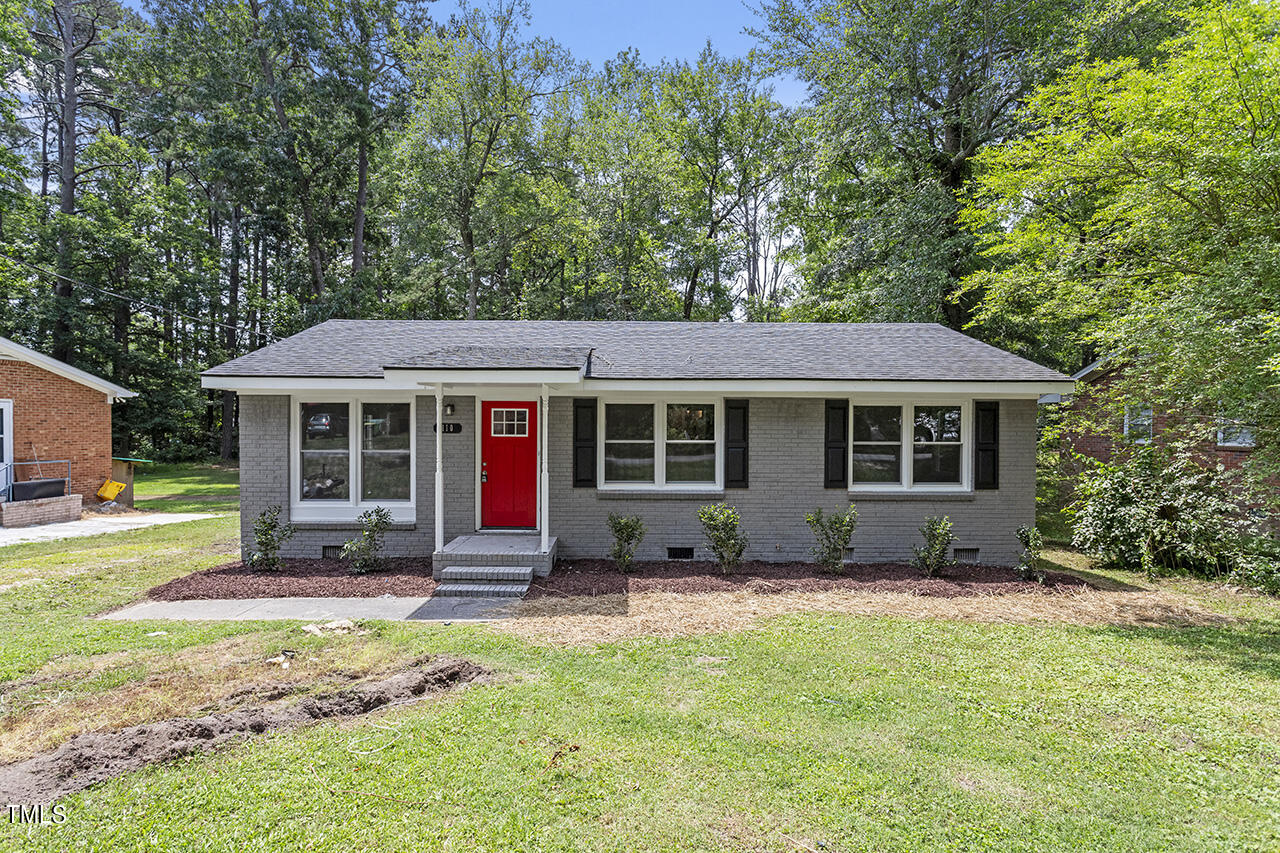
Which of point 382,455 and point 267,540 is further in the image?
point 382,455

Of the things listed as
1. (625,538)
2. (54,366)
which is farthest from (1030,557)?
(54,366)

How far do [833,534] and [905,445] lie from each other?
6.36 feet

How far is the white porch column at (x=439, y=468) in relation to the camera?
8.27 m

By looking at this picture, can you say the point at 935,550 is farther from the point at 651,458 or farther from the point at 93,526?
the point at 93,526

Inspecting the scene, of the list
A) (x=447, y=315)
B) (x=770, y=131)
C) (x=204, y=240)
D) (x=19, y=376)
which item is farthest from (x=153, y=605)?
(x=204, y=240)

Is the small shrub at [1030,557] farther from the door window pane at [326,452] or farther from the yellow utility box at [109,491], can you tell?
the yellow utility box at [109,491]

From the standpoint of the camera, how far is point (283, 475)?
9180 millimetres

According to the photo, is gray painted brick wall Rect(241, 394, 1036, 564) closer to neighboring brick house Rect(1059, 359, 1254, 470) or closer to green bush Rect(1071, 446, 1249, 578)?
neighboring brick house Rect(1059, 359, 1254, 470)

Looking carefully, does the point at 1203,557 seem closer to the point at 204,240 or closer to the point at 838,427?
the point at 838,427

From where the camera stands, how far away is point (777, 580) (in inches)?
332

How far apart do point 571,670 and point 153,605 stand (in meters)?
5.78

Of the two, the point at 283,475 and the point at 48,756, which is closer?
the point at 48,756

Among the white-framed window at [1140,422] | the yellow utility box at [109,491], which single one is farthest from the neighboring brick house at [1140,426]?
the yellow utility box at [109,491]

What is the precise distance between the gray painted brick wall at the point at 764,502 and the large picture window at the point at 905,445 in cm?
35
